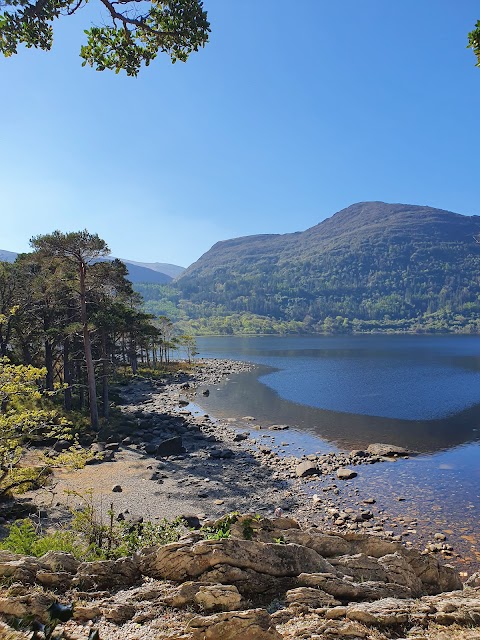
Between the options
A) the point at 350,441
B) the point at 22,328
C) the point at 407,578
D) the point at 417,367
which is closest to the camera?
the point at 407,578

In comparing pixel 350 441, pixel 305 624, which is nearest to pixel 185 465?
pixel 350 441

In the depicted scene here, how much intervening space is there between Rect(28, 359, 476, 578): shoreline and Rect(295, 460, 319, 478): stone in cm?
17

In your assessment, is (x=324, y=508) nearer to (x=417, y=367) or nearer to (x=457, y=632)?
(x=457, y=632)

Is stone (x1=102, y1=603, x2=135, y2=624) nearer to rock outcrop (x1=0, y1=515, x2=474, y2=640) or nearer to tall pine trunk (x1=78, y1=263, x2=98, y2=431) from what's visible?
rock outcrop (x1=0, y1=515, x2=474, y2=640)

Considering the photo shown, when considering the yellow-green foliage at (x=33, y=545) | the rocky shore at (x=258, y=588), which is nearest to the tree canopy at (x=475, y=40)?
the rocky shore at (x=258, y=588)

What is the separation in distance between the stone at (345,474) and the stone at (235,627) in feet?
81.0

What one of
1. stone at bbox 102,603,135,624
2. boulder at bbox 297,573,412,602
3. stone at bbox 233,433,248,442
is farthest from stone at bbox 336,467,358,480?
stone at bbox 102,603,135,624

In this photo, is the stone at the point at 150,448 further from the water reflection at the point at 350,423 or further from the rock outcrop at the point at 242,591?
the rock outcrop at the point at 242,591

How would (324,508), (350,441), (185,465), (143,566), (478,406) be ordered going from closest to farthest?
(143,566)
(324,508)
(185,465)
(350,441)
(478,406)

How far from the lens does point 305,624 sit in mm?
7855

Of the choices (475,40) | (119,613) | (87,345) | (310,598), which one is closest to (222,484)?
(87,345)

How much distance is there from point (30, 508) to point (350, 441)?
31.6 m

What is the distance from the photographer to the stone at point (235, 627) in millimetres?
7223

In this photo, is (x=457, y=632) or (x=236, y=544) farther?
(x=236, y=544)
